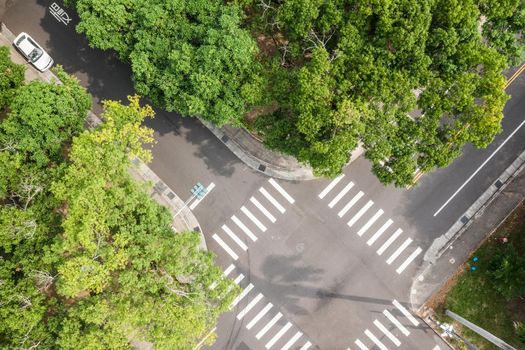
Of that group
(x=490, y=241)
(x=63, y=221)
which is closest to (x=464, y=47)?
(x=490, y=241)

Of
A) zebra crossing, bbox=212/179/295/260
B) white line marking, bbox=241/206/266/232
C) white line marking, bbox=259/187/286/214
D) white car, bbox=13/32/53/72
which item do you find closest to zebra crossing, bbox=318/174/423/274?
white line marking, bbox=259/187/286/214

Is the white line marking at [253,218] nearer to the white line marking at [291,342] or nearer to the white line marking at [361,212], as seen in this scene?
the white line marking at [361,212]

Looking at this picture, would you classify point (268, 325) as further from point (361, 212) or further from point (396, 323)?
point (361, 212)

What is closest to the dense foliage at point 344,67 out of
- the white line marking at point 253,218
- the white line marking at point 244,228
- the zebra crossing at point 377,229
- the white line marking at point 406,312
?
the zebra crossing at point 377,229

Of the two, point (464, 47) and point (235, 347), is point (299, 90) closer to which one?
point (464, 47)

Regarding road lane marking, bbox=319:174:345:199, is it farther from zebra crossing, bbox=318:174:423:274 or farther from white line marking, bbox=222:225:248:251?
white line marking, bbox=222:225:248:251

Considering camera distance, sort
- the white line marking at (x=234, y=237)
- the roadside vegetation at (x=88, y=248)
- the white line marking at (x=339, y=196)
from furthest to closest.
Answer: the white line marking at (x=234, y=237) → the white line marking at (x=339, y=196) → the roadside vegetation at (x=88, y=248)

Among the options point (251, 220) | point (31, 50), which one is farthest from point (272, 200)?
point (31, 50)
